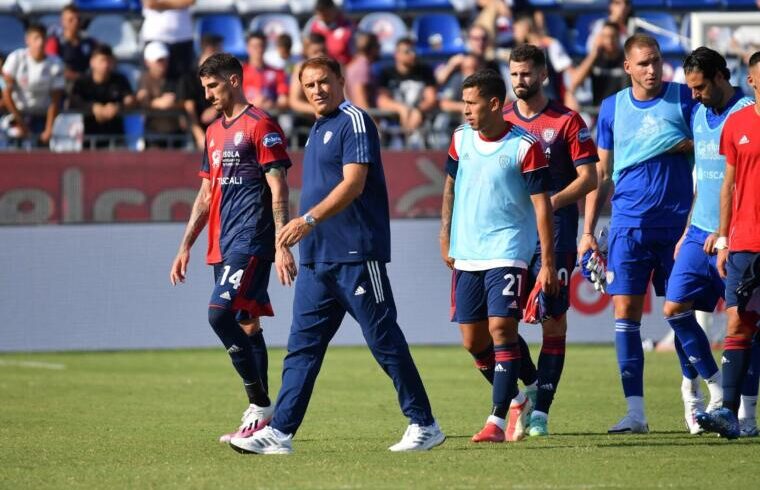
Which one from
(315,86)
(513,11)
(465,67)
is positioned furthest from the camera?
(513,11)

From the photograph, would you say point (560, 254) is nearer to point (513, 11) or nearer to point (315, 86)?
point (315, 86)

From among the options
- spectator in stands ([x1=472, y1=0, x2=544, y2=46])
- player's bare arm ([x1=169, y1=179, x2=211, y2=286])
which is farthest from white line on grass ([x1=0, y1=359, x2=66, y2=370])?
spectator in stands ([x1=472, y1=0, x2=544, y2=46])

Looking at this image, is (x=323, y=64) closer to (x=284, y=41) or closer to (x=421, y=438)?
(x=421, y=438)

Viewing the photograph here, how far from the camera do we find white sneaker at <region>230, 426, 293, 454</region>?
8.04 metres

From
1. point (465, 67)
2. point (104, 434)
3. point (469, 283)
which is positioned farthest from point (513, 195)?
point (465, 67)

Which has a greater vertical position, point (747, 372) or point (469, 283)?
point (469, 283)

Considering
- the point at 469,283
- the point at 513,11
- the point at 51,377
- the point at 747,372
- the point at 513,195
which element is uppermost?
the point at 513,11

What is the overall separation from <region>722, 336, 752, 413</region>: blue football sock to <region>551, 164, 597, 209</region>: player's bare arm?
1301mm

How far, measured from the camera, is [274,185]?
28.4 ft

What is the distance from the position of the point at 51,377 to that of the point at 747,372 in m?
7.37

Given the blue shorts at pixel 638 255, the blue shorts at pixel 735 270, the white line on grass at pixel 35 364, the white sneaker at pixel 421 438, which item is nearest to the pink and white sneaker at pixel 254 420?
the white sneaker at pixel 421 438

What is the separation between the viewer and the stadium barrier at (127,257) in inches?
646

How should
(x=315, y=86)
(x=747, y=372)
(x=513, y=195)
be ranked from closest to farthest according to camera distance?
(x=315, y=86), (x=513, y=195), (x=747, y=372)

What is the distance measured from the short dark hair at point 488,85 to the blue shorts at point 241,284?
1738 millimetres
